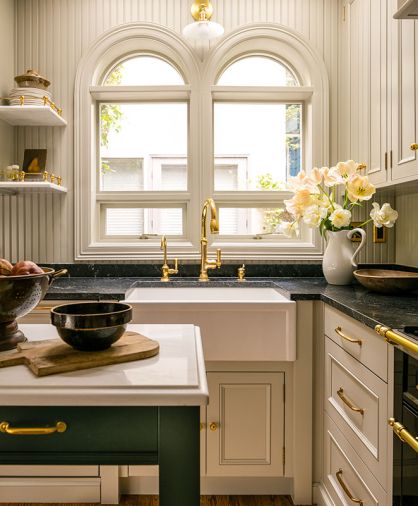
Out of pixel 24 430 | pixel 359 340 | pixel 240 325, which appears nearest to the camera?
pixel 24 430

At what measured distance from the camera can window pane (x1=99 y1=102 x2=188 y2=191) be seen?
9.21 ft

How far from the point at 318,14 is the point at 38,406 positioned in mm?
2651

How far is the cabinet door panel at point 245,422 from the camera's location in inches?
81.0

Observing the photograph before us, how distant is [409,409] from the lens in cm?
115

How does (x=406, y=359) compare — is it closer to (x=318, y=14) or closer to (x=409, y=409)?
(x=409, y=409)

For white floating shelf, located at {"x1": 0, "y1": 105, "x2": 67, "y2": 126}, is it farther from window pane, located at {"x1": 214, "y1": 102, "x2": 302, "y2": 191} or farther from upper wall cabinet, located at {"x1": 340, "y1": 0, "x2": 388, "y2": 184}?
upper wall cabinet, located at {"x1": 340, "y1": 0, "x2": 388, "y2": 184}

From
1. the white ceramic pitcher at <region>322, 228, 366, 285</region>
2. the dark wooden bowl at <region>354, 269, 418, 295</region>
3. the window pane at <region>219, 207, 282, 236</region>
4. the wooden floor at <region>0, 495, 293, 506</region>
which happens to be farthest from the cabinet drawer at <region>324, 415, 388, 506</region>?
the window pane at <region>219, 207, 282, 236</region>

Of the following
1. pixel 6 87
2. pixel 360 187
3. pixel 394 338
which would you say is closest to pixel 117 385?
pixel 394 338

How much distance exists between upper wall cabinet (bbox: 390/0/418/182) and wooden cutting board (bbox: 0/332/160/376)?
1.32 m

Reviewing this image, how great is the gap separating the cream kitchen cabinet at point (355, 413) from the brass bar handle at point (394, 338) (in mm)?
64

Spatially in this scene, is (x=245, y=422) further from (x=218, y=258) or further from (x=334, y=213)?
(x=334, y=213)

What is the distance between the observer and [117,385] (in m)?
0.77

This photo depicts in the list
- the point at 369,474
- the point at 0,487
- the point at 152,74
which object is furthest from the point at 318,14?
the point at 0,487

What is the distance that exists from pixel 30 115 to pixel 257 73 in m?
1.34
